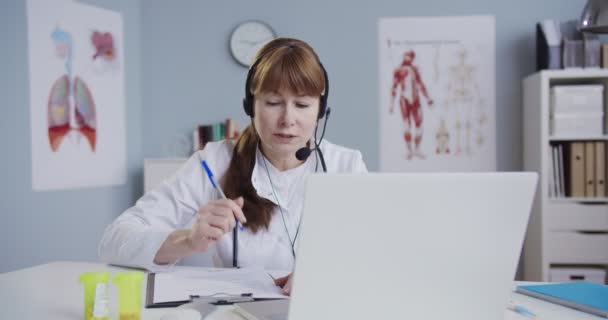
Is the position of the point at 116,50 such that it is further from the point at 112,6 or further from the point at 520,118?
the point at 520,118

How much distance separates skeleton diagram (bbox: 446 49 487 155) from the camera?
3.75m

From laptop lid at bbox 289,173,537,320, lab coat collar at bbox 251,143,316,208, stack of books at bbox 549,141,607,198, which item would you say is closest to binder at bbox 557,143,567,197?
stack of books at bbox 549,141,607,198

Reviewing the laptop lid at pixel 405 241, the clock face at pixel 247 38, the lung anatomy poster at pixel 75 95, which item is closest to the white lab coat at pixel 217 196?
the laptop lid at pixel 405 241

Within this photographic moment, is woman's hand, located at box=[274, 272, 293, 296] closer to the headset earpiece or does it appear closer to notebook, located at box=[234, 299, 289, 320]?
notebook, located at box=[234, 299, 289, 320]

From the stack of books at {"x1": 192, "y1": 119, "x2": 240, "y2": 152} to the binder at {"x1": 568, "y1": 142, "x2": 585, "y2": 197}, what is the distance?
1941mm

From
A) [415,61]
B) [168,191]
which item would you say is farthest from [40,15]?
[415,61]

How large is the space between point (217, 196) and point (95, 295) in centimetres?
74

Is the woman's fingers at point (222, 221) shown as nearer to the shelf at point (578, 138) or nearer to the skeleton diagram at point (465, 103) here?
the shelf at point (578, 138)

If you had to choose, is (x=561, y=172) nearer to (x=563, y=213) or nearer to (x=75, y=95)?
(x=563, y=213)

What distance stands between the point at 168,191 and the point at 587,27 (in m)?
1.20

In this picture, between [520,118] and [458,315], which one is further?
[520,118]

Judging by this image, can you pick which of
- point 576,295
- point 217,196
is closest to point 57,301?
point 217,196

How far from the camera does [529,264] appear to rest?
353 cm

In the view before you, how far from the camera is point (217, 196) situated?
1.75 metres
